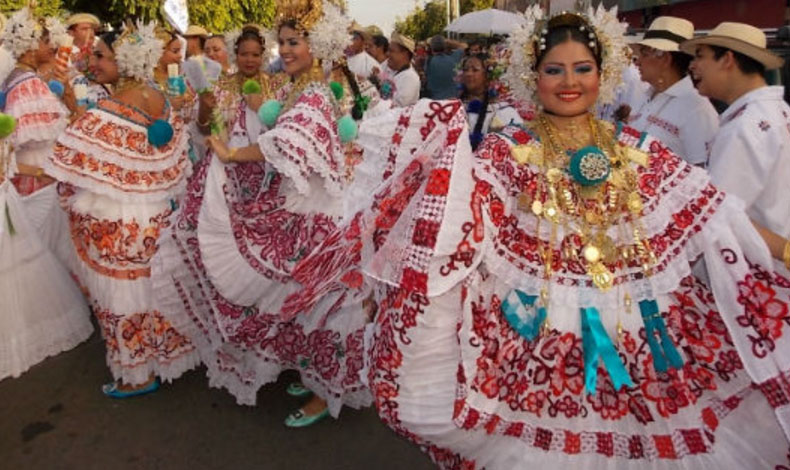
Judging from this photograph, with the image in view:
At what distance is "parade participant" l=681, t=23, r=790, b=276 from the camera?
11.1 feet

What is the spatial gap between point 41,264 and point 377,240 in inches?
125

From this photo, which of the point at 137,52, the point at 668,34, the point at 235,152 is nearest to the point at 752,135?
the point at 668,34

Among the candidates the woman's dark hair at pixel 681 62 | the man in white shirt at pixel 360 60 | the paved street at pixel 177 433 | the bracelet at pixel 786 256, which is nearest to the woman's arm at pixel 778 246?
the bracelet at pixel 786 256

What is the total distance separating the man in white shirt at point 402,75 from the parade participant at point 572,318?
6753mm

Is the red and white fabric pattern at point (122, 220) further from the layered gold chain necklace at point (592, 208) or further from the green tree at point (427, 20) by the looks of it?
the green tree at point (427, 20)

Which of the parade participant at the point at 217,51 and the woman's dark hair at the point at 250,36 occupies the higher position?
the woman's dark hair at the point at 250,36

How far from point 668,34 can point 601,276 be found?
3.52 m

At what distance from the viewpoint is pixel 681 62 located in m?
4.87

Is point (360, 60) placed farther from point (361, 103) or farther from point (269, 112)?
point (269, 112)

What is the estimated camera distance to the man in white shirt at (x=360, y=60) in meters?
8.35

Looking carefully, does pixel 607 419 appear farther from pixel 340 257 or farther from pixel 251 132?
pixel 251 132

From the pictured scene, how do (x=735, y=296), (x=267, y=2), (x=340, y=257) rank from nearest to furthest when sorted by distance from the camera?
1. (x=735, y=296)
2. (x=340, y=257)
3. (x=267, y=2)

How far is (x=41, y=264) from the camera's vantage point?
4.37 m

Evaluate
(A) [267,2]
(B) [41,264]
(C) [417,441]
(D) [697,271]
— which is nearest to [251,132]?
(B) [41,264]
